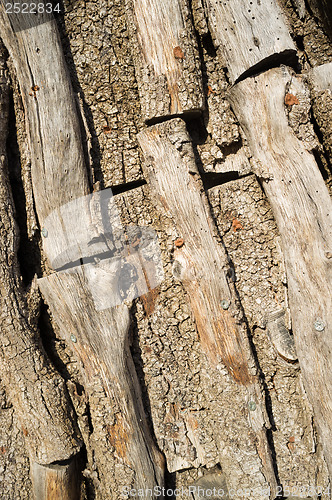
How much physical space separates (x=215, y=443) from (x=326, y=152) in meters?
1.36

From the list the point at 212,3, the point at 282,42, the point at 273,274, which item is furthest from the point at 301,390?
the point at 212,3

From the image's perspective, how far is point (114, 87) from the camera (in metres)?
1.89

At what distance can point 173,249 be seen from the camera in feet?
5.95

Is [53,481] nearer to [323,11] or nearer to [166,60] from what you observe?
[166,60]

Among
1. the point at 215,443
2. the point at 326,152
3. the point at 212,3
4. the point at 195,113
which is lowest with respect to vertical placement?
the point at 215,443

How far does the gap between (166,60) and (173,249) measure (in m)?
0.82

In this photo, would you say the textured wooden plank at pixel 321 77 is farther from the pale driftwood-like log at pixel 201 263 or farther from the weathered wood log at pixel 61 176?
the weathered wood log at pixel 61 176

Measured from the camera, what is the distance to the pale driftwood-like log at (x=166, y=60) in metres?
1.79

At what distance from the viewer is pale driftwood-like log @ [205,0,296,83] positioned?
5.78 feet

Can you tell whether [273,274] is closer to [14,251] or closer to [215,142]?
[215,142]

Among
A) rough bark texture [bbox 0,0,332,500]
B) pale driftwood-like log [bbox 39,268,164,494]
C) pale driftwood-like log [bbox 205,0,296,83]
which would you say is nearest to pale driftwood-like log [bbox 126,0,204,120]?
rough bark texture [bbox 0,0,332,500]

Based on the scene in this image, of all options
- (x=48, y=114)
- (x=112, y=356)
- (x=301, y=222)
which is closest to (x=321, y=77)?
(x=301, y=222)

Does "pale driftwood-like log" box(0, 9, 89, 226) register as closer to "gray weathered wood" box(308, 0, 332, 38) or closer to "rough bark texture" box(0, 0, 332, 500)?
"rough bark texture" box(0, 0, 332, 500)
